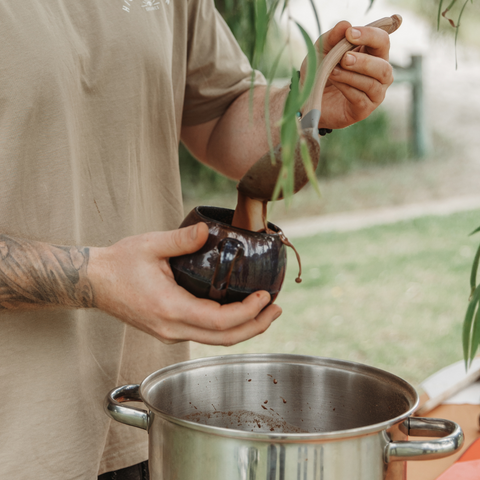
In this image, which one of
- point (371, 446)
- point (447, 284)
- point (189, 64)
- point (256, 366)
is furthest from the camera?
point (447, 284)

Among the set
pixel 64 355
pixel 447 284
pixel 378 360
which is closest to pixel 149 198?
pixel 64 355

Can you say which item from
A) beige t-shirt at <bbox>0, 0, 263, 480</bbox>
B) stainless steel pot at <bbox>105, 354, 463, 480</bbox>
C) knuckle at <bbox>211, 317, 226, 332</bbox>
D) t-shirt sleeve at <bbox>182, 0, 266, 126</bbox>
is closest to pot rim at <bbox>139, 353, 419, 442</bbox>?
stainless steel pot at <bbox>105, 354, 463, 480</bbox>

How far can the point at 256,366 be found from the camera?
91 cm

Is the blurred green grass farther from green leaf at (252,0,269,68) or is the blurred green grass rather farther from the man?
green leaf at (252,0,269,68)

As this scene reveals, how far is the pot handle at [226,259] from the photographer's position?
2.47 ft

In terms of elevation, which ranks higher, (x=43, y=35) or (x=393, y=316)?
(x=43, y=35)

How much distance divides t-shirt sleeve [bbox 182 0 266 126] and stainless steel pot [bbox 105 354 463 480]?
671 millimetres

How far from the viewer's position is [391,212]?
5.93 meters

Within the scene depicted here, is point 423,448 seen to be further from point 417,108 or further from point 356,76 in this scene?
point 417,108

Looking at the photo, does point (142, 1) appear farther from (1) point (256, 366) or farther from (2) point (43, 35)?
(1) point (256, 366)

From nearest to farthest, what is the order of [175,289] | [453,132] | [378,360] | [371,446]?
1. [371,446]
2. [175,289]
3. [378,360]
4. [453,132]

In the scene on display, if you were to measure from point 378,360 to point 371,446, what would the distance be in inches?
111

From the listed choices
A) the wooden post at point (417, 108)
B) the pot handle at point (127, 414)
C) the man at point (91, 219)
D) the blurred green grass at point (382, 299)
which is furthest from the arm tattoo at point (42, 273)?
the wooden post at point (417, 108)

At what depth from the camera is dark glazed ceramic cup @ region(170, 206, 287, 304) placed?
76 cm
